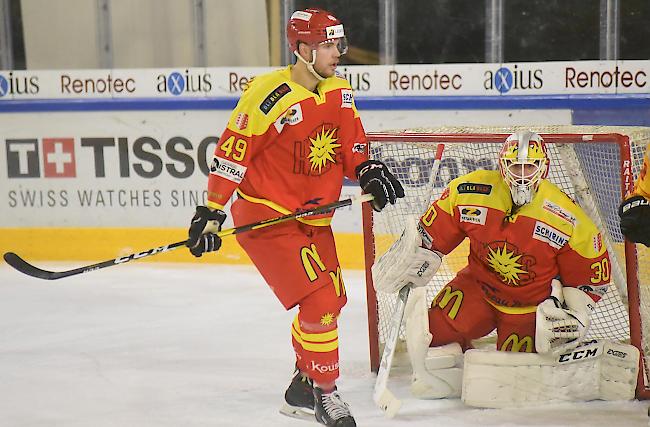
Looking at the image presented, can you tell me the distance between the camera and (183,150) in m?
5.34

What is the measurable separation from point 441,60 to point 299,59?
9.80ft

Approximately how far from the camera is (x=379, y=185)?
2943mm

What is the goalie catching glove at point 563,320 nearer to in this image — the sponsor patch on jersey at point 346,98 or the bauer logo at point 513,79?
the sponsor patch on jersey at point 346,98

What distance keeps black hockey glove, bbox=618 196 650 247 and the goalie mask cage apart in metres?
0.28

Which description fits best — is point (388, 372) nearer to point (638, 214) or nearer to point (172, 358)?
point (638, 214)

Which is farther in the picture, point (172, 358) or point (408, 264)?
point (172, 358)

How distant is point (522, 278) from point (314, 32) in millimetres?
Result: 977

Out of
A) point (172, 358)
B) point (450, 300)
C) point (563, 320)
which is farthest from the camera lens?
point (172, 358)

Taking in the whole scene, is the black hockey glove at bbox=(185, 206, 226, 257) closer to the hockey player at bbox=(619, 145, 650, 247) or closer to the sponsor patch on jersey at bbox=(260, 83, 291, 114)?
the sponsor patch on jersey at bbox=(260, 83, 291, 114)

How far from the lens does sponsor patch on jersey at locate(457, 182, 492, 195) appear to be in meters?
3.14

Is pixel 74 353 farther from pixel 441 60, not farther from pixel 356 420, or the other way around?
pixel 441 60

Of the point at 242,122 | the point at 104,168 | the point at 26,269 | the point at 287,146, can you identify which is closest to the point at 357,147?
the point at 287,146

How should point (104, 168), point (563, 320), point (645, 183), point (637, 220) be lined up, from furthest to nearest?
point (104, 168)
point (563, 320)
point (645, 183)
point (637, 220)

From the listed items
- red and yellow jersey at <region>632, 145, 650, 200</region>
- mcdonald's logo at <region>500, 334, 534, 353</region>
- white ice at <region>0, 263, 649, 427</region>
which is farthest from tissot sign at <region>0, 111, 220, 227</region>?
red and yellow jersey at <region>632, 145, 650, 200</region>
